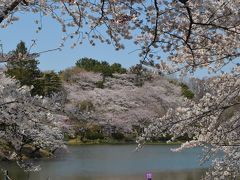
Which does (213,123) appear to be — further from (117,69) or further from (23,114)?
(117,69)

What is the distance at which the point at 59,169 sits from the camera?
52.7 ft

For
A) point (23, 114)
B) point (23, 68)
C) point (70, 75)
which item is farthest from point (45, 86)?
point (70, 75)

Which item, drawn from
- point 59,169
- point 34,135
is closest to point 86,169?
point 59,169

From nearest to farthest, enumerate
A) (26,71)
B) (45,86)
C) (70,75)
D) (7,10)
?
(7,10), (26,71), (45,86), (70,75)

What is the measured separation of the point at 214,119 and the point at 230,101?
64 cm

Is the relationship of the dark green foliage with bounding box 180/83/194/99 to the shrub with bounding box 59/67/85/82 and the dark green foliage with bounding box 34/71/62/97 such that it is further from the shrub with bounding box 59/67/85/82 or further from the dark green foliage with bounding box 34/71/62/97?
the dark green foliage with bounding box 34/71/62/97

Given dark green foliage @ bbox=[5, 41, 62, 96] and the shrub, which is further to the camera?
the shrub

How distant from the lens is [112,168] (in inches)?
671

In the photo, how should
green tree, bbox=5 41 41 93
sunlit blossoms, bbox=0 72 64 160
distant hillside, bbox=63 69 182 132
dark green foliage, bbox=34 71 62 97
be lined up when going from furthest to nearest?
1. distant hillside, bbox=63 69 182 132
2. dark green foliage, bbox=34 71 62 97
3. green tree, bbox=5 41 41 93
4. sunlit blossoms, bbox=0 72 64 160

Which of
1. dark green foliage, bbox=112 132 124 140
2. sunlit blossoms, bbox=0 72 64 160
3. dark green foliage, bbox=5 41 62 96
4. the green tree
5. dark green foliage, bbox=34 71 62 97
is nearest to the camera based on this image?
sunlit blossoms, bbox=0 72 64 160

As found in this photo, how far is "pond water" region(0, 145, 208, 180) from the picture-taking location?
47.6 ft

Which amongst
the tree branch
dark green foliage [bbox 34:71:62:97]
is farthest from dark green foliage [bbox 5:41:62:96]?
the tree branch

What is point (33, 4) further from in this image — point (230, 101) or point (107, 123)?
point (107, 123)

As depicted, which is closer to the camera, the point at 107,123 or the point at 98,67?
the point at 107,123
